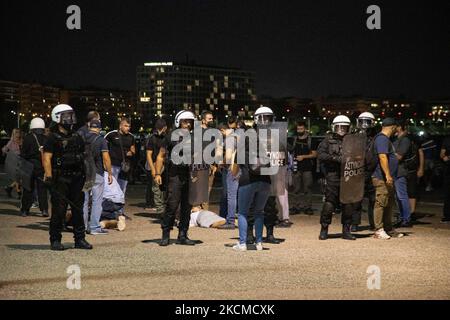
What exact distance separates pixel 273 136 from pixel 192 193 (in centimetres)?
158

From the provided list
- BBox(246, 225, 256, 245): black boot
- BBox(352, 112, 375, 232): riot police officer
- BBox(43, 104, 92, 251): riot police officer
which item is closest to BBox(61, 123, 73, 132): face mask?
BBox(43, 104, 92, 251): riot police officer

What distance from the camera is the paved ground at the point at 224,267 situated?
768cm

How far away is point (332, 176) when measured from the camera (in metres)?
12.1

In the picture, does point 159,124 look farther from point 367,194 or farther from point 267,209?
point 367,194

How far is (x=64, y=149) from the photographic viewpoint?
35.5 feet

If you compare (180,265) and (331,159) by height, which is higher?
(331,159)

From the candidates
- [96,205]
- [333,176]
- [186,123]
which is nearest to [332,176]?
[333,176]

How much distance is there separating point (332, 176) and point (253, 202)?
187cm

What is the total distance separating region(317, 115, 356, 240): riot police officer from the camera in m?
12.0

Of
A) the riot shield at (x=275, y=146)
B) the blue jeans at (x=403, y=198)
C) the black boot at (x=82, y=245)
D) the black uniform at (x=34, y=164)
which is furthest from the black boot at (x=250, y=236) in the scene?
the black uniform at (x=34, y=164)
